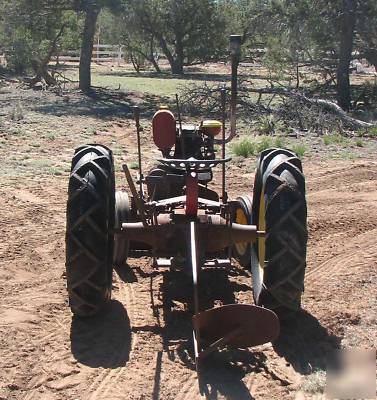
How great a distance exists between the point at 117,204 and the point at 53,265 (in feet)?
2.83

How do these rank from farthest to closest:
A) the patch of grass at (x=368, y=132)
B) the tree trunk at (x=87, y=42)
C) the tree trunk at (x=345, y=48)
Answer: the tree trunk at (x=87, y=42), the tree trunk at (x=345, y=48), the patch of grass at (x=368, y=132)

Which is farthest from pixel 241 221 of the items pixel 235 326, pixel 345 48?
pixel 345 48

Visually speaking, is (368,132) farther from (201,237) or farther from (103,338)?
(103,338)

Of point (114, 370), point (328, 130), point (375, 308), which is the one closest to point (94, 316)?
point (114, 370)

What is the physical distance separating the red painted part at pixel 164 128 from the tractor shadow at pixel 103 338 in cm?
183

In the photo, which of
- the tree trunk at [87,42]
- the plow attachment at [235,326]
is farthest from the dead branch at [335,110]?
the plow attachment at [235,326]

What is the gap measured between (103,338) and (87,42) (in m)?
19.2

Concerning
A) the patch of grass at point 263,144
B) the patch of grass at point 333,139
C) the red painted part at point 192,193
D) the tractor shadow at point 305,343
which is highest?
the red painted part at point 192,193

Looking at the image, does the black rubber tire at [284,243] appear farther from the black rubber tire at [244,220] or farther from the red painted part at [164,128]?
the red painted part at [164,128]

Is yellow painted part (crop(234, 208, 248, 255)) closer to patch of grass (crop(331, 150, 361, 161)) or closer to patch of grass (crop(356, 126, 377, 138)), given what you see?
patch of grass (crop(331, 150, 361, 161))

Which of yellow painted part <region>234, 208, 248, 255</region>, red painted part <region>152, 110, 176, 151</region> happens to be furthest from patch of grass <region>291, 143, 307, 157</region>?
red painted part <region>152, 110, 176, 151</region>

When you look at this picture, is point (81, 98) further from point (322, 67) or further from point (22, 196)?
point (22, 196)

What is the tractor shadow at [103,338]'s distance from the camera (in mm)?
4477

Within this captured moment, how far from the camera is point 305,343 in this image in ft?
15.5
